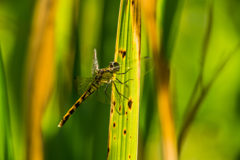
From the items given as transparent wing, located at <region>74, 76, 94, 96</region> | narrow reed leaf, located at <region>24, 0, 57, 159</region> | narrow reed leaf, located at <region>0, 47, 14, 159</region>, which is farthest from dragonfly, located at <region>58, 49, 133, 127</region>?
narrow reed leaf, located at <region>0, 47, 14, 159</region>

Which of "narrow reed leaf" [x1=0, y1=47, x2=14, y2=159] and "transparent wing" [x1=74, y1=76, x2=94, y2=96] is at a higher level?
"transparent wing" [x1=74, y1=76, x2=94, y2=96]

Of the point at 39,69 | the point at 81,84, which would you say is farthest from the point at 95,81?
the point at 39,69

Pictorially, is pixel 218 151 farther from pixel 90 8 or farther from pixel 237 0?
pixel 90 8

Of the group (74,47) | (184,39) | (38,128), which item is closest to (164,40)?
(184,39)

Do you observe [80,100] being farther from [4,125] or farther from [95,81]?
[4,125]

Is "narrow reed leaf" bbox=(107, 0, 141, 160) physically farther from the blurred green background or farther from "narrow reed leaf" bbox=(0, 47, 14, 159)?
"narrow reed leaf" bbox=(0, 47, 14, 159)

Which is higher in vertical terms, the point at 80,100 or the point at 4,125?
the point at 80,100
